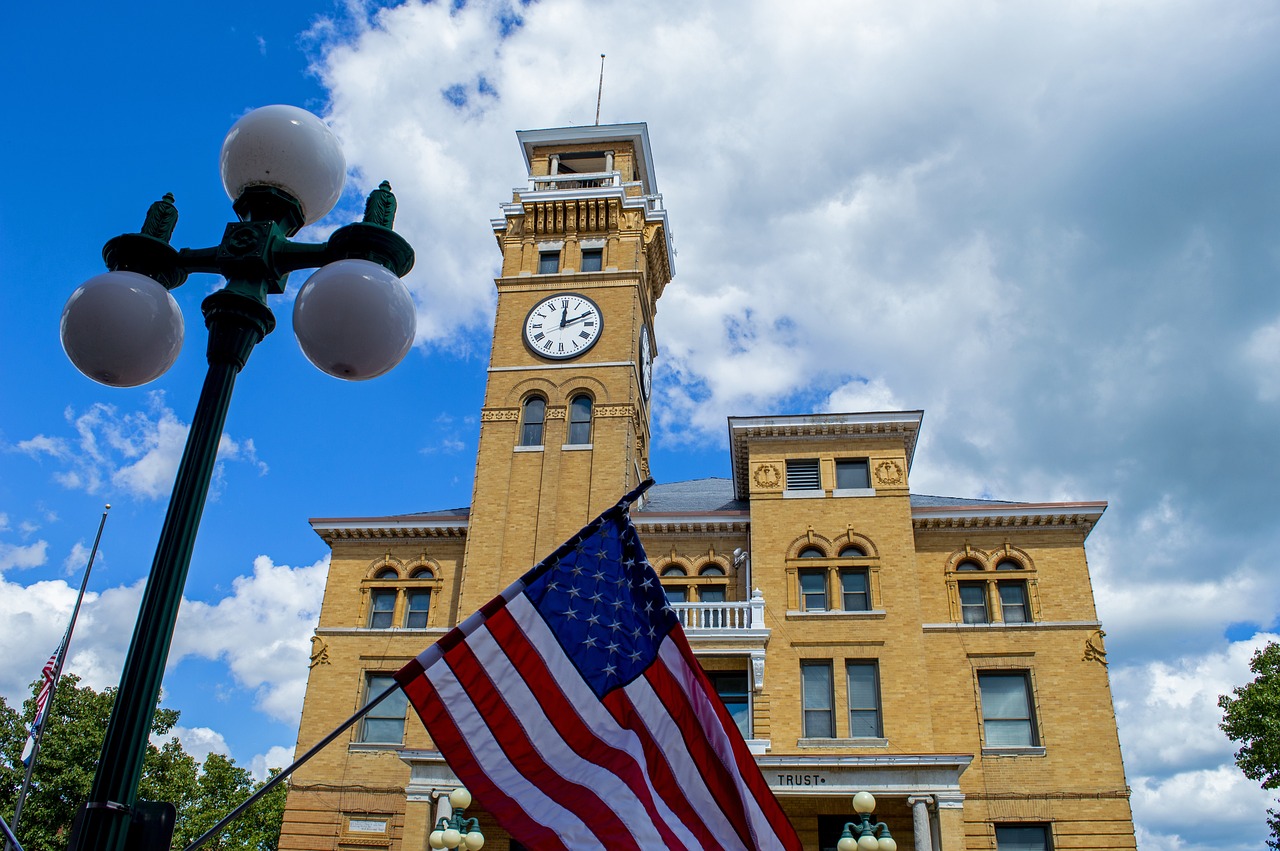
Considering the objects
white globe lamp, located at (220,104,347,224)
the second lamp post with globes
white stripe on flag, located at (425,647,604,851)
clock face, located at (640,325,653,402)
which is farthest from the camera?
clock face, located at (640,325,653,402)

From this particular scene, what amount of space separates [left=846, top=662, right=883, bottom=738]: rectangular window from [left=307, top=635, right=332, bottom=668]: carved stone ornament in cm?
1637

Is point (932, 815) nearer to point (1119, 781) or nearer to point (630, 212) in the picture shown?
point (1119, 781)

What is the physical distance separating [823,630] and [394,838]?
13.8 m

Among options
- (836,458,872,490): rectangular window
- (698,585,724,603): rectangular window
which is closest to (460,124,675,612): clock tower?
(698,585,724,603): rectangular window

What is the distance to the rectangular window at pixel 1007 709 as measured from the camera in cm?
2758

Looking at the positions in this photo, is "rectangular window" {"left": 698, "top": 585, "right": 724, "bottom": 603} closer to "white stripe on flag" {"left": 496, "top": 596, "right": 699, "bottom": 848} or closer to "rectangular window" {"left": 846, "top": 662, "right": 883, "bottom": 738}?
"rectangular window" {"left": 846, "top": 662, "right": 883, "bottom": 738}

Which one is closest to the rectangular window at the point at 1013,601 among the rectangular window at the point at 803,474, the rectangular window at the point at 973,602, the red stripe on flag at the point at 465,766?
the rectangular window at the point at 973,602

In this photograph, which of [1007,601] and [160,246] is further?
[1007,601]

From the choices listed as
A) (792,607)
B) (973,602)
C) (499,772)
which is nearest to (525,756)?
(499,772)

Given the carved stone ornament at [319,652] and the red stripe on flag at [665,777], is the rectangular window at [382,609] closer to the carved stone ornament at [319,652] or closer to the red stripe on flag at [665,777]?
the carved stone ornament at [319,652]

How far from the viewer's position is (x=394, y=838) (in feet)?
92.4

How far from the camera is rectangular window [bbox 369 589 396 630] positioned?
1256 inches

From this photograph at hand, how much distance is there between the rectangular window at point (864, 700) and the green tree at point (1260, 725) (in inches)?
659

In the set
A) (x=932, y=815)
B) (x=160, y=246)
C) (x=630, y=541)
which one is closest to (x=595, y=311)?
(x=932, y=815)
